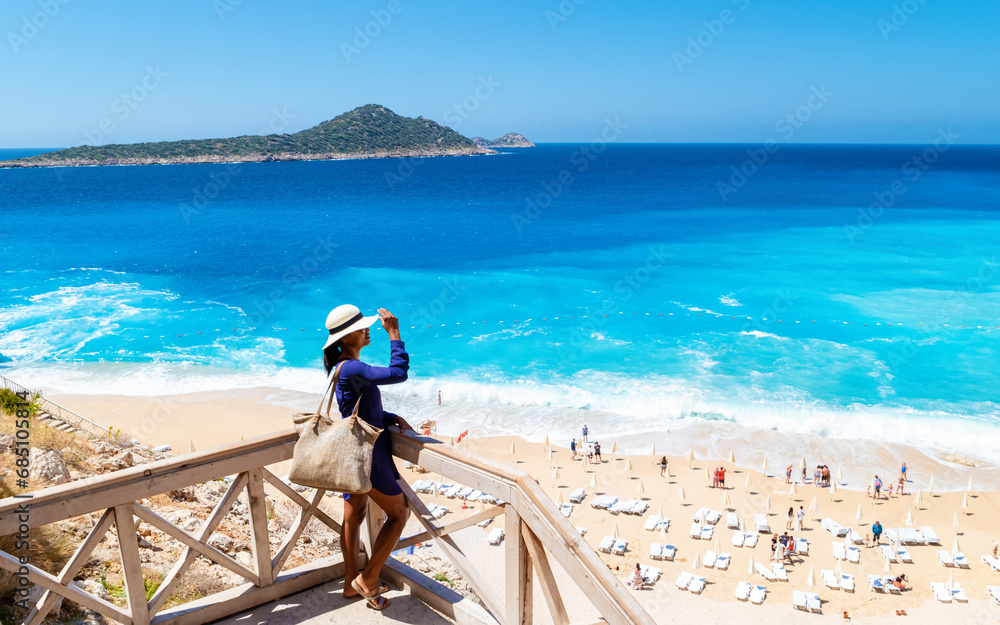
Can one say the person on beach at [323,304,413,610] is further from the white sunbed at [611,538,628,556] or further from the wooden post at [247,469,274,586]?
the white sunbed at [611,538,628,556]

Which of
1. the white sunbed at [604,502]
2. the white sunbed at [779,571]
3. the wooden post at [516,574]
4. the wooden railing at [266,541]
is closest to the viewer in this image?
the wooden railing at [266,541]

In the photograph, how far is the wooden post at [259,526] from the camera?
4.58m

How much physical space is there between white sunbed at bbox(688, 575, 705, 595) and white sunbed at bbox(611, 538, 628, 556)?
1.97 metres

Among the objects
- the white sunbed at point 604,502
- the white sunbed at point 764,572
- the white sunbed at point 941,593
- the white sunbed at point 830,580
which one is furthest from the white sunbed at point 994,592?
the white sunbed at point 604,502

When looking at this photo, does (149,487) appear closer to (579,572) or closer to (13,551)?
(13,551)

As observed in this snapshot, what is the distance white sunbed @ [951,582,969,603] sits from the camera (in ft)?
49.3

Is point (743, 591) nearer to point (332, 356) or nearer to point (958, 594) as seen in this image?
point (958, 594)

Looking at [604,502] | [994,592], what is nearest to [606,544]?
[604,502]

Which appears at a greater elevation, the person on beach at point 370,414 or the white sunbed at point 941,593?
the person on beach at point 370,414

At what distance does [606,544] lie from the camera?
17.0 metres

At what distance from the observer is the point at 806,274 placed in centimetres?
5094

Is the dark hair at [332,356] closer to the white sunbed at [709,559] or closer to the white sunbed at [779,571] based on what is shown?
the white sunbed at [709,559]

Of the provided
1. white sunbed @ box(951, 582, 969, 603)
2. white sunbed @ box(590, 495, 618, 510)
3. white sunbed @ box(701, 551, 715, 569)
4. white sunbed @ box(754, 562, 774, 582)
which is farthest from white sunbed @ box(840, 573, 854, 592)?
white sunbed @ box(590, 495, 618, 510)

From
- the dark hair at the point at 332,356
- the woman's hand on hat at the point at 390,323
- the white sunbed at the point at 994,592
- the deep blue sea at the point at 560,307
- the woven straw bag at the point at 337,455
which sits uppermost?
the woman's hand on hat at the point at 390,323
